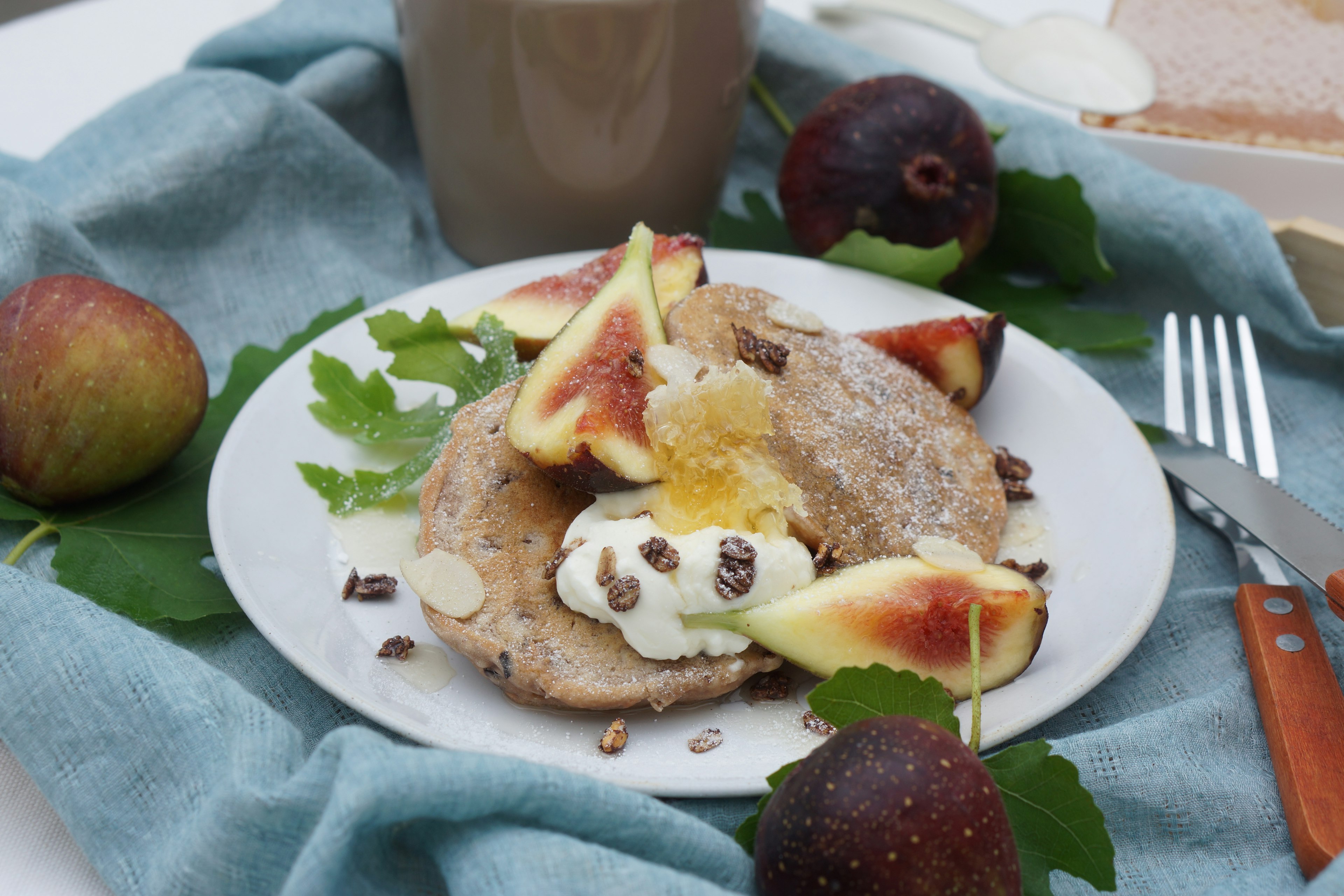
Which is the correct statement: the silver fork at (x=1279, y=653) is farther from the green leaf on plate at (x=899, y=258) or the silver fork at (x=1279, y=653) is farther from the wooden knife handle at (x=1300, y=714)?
the green leaf on plate at (x=899, y=258)

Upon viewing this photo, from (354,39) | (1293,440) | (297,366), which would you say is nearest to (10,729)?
(297,366)

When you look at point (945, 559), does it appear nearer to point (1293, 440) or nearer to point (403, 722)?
point (403, 722)

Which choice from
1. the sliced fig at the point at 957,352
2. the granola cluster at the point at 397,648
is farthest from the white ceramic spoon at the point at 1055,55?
the granola cluster at the point at 397,648

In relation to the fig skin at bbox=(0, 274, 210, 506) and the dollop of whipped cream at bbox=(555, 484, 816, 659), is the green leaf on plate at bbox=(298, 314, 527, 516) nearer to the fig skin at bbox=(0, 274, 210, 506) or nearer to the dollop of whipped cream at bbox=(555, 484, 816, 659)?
the fig skin at bbox=(0, 274, 210, 506)

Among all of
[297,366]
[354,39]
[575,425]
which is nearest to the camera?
[575,425]

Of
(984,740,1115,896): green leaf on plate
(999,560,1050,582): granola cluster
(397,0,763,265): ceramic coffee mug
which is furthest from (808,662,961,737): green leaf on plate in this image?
(397,0,763,265): ceramic coffee mug

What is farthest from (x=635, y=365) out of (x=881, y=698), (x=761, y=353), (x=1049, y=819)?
(x=1049, y=819)

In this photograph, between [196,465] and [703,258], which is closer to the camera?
[196,465]
